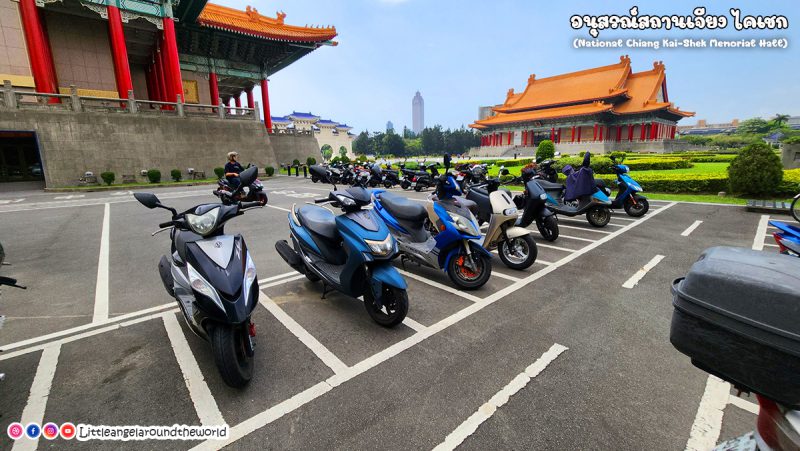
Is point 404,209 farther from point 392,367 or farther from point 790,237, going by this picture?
point 790,237

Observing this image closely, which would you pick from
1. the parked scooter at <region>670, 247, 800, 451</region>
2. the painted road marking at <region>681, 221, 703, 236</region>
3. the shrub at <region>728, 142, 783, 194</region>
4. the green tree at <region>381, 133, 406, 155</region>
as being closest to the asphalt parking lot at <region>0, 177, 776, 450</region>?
the parked scooter at <region>670, 247, 800, 451</region>

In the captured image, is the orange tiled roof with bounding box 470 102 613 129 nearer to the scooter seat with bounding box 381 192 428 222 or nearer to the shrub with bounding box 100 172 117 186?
the scooter seat with bounding box 381 192 428 222

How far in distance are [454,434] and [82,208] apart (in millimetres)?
12879

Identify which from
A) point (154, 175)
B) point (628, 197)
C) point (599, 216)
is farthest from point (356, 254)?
point (154, 175)

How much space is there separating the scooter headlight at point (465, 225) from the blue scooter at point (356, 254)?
108 centimetres

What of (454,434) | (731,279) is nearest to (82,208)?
(454,434)

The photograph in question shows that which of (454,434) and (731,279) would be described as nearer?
(731,279)

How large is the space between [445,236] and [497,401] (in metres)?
2.17

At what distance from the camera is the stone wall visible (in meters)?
15.9

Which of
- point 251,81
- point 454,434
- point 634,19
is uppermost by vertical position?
point 251,81

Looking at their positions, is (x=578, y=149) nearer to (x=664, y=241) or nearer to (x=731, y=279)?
(x=664, y=241)

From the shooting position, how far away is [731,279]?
1235mm

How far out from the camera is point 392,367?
2594 mm

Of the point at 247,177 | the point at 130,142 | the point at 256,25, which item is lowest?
the point at 247,177
